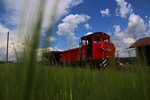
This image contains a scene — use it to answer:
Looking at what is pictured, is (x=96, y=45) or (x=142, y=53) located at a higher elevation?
(x=96, y=45)

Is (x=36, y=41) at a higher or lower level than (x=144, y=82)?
higher

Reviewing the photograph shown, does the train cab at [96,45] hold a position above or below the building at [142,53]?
above

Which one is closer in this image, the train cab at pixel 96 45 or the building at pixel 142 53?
the building at pixel 142 53

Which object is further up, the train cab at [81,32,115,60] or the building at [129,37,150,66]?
the train cab at [81,32,115,60]

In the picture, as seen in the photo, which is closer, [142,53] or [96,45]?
[142,53]

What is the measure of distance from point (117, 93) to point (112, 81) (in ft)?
0.71

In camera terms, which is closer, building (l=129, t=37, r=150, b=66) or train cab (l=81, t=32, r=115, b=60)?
building (l=129, t=37, r=150, b=66)

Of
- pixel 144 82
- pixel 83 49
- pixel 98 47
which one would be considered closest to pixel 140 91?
pixel 144 82

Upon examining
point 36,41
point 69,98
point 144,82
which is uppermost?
point 36,41

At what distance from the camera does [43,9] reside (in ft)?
0.90

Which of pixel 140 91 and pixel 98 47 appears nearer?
pixel 140 91

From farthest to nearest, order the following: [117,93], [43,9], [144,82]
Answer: [117,93] < [144,82] < [43,9]

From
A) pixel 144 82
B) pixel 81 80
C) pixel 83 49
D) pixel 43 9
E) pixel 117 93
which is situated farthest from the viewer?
pixel 83 49

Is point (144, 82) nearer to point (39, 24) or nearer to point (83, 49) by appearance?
point (39, 24)
